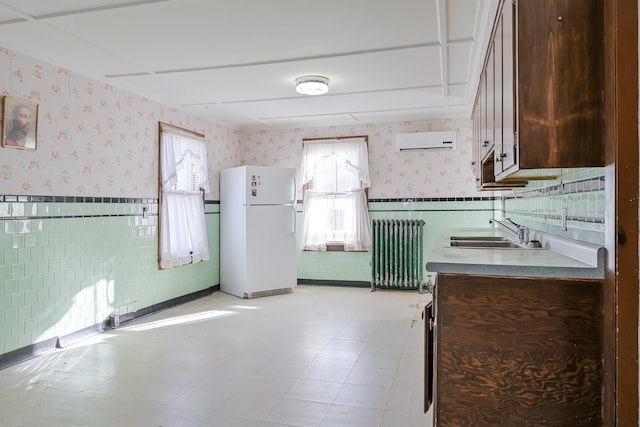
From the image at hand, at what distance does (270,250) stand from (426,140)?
2.42 meters

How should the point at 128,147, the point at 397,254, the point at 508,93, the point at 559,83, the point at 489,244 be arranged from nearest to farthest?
the point at 559,83 < the point at 508,93 < the point at 489,244 < the point at 128,147 < the point at 397,254

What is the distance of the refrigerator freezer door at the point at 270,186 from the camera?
548 cm

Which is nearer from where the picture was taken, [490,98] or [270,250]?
[490,98]

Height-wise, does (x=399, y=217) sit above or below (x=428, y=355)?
above

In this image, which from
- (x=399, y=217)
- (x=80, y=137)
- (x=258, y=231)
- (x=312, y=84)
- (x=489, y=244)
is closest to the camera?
(x=489, y=244)

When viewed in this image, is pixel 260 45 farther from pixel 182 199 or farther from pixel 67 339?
pixel 67 339

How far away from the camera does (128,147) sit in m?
4.34

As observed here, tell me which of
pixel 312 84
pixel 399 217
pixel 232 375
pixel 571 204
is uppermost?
pixel 312 84

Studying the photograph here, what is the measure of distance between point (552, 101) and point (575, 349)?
33.8 inches

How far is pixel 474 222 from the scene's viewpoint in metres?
5.67

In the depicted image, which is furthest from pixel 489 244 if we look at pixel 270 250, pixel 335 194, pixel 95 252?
pixel 95 252

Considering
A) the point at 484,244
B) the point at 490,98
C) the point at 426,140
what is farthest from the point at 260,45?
the point at 426,140

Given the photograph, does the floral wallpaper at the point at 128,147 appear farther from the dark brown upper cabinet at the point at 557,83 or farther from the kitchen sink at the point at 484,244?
the dark brown upper cabinet at the point at 557,83

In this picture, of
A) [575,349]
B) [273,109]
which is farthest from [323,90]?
[575,349]
